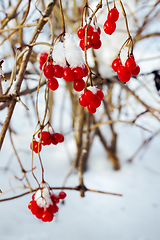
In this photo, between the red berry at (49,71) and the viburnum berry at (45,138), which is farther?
the viburnum berry at (45,138)

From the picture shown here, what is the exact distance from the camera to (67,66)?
494 millimetres

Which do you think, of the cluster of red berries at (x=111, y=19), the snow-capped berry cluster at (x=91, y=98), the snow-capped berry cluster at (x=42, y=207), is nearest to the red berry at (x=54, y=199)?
the snow-capped berry cluster at (x=42, y=207)

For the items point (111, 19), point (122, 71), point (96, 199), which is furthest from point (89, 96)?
point (96, 199)

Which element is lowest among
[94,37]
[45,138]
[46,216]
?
[46,216]

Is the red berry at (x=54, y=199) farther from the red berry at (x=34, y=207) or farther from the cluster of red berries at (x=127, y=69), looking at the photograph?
the cluster of red berries at (x=127, y=69)

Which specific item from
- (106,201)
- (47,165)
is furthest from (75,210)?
(47,165)

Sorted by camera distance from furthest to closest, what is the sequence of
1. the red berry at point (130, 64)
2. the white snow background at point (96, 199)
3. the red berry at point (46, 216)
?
the white snow background at point (96, 199)
the red berry at point (46, 216)
the red berry at point (130, 64)

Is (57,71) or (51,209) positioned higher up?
(57,71)

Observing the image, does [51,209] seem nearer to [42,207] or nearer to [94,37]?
[42,207]

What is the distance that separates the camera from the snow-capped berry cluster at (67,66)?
1.58ft

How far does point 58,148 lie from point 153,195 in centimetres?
104

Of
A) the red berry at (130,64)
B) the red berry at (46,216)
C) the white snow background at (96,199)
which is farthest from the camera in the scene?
the white snow background at (96,199)

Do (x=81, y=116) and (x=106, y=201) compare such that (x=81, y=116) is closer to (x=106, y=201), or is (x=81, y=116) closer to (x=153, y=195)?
(x=106, y=201)

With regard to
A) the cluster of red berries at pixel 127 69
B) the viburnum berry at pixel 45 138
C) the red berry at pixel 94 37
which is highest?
the red berry at pixel 94 37
